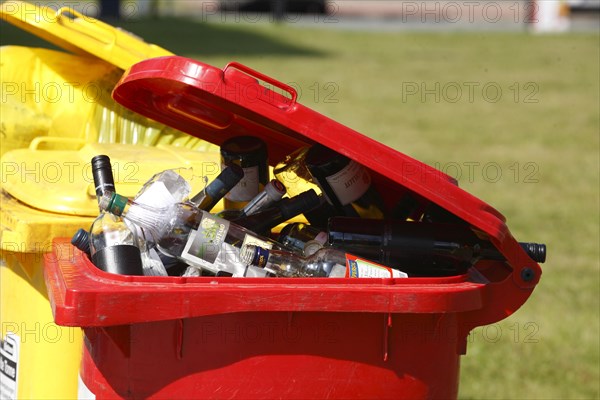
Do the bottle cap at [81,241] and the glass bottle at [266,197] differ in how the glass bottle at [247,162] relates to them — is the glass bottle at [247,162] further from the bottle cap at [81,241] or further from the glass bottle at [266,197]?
the bottle cap at [81,241]

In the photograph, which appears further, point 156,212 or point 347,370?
point 156,212

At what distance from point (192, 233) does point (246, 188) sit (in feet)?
1.14

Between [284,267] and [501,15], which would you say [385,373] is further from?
[501,15]

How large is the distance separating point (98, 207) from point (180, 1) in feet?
79.4

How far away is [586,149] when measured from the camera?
8.30m

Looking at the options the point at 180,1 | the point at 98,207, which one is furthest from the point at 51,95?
the point at 180,1

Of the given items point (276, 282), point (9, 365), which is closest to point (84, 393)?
point (9, 365)

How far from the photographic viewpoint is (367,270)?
79.3 inches

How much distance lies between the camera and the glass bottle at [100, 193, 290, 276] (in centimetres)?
206

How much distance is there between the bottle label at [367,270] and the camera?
201cm

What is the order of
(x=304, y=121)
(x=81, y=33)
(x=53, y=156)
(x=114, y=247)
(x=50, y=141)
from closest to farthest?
1. (x=304, y=121)
2. (x=114, y=247)
3. (x=53, y=156)
4. (x=50, y=141)
5. (x=81, y=33)

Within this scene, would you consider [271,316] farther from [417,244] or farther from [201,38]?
[201,38]

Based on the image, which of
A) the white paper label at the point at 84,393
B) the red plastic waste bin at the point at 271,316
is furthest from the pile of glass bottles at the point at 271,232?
the white paper label at the point at 84,393

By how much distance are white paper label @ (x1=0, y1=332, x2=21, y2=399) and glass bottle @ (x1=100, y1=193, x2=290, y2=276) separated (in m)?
0.55
